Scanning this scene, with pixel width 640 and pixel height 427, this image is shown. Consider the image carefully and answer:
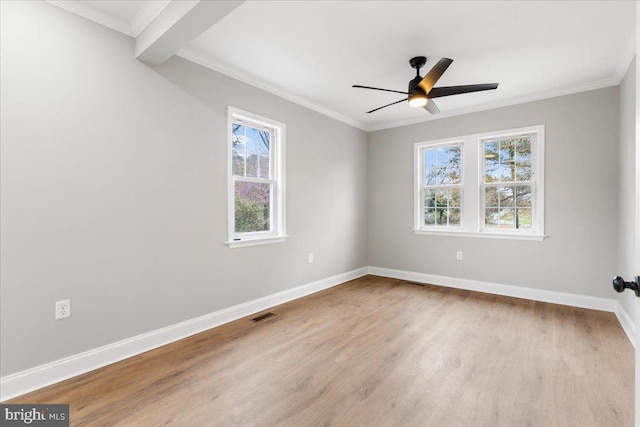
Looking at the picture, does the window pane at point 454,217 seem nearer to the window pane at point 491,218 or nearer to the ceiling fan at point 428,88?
the window pane at point 491,218

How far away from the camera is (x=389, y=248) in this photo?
522cm

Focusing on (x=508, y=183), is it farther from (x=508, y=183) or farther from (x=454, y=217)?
(x=454, y=217)

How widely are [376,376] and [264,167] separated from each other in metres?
2.57

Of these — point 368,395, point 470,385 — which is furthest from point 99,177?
point 470,385

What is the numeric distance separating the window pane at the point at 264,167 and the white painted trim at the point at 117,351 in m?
1.47

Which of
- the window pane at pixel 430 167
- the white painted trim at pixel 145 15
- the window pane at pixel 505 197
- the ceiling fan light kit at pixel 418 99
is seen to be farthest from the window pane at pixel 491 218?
the white painted trim at pixel 145 15

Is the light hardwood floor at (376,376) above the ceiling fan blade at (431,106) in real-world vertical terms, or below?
below

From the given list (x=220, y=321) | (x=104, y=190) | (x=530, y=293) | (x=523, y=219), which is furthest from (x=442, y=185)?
(x=104, y=190)

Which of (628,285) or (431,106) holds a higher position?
(431,106)

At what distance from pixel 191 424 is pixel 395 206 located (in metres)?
4.23

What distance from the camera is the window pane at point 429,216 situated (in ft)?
16.0

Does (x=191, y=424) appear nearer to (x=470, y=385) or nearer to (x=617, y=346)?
(x=470, y=385)

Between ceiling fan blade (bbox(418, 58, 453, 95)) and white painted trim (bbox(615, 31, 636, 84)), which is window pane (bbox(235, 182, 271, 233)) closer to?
ceiling fan blade (bbox(418, 58, 453, 95))

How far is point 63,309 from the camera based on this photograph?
213 cm
